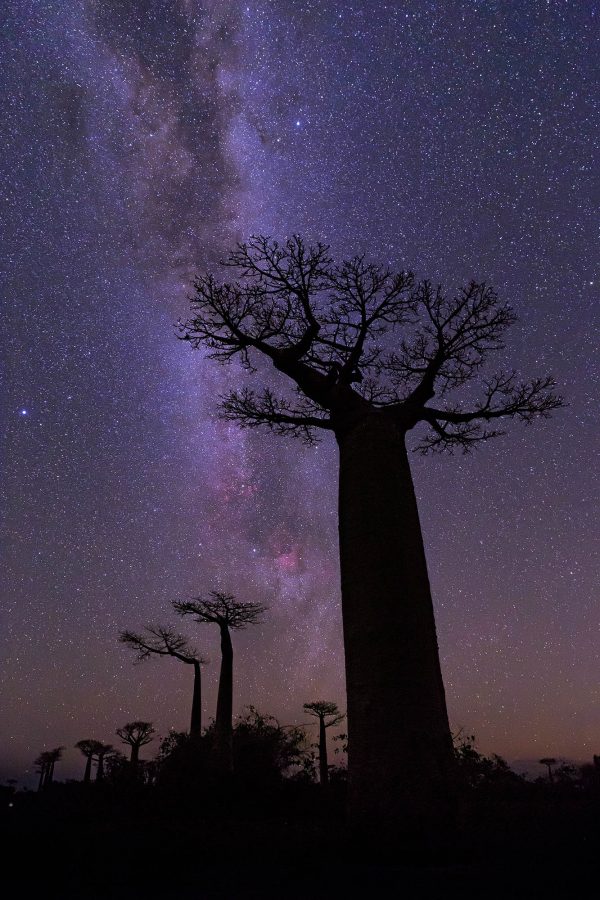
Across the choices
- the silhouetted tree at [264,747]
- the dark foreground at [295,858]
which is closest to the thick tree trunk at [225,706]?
the silhouetted tree at [264,747]

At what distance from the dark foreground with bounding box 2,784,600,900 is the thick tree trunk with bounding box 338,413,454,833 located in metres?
0.22

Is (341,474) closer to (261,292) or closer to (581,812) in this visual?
(261,292)

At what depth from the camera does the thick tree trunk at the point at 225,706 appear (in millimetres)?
13485

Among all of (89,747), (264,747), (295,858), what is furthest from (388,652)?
(89,747)

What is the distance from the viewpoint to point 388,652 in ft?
13.9

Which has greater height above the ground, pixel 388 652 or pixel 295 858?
pixel 388 652

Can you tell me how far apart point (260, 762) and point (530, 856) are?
1003 cm

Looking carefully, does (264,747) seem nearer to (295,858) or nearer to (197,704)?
(197,704)

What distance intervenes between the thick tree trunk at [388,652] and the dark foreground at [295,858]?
0.22 metres

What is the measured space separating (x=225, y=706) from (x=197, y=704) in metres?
3.36

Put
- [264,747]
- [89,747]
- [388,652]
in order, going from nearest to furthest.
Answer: [388,652] < [264,747] < [89,747]

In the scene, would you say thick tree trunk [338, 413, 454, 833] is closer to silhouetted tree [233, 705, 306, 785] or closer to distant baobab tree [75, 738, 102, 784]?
silhouetted tree [233, 705, 306, 785]

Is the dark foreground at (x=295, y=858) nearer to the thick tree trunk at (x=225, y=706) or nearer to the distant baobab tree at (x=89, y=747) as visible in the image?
the thick tree trunk at (x=225, y=706)

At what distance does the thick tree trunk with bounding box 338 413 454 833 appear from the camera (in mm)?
3896
